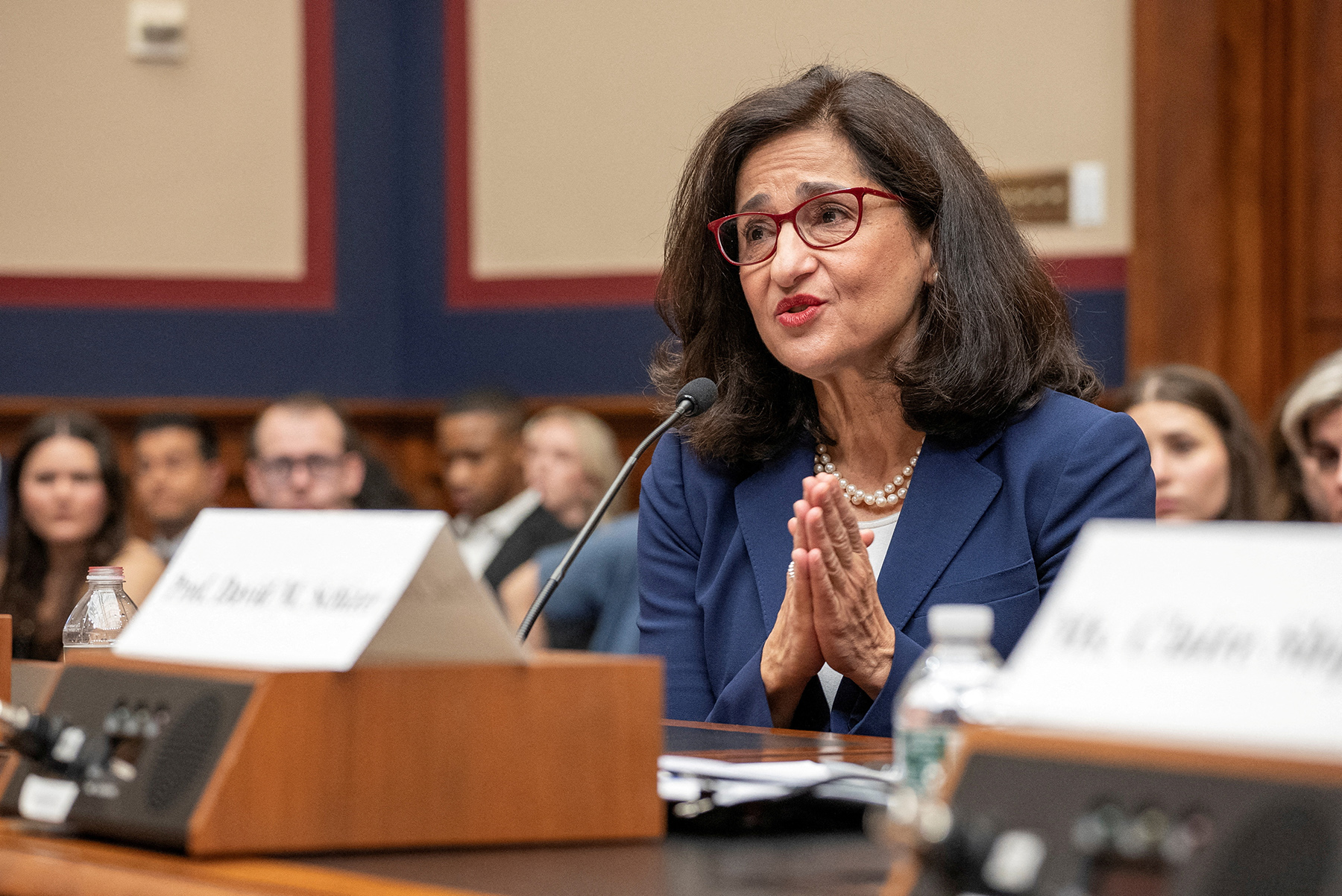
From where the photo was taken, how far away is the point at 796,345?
6.34 ft

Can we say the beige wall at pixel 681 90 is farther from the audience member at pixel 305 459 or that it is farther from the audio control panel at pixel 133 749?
the audio control panel at pixel 133 749

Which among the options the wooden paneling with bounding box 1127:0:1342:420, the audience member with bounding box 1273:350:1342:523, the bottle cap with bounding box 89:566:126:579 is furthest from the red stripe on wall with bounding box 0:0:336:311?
the bottle cap with bounding box 89:566:126:579

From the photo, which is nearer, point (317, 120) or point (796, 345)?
point (796, 345)

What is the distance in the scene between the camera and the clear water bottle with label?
5.58ft

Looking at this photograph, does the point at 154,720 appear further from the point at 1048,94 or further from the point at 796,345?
the point at 1048,94

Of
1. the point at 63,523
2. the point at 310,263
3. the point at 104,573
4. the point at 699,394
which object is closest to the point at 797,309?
the point at 699,394

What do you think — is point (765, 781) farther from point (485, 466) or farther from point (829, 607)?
point (485, 466)

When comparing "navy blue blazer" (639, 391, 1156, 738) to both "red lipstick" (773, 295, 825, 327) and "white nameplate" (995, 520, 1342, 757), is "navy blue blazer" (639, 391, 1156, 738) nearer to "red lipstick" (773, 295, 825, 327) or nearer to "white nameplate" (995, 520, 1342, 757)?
"red lipstick" (773, 295, 825, 327)

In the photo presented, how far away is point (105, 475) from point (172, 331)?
5.84ft

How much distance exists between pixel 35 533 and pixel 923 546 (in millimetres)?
2483

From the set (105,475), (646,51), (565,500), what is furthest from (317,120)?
(105,475)

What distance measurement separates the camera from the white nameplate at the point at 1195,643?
2.17 feet

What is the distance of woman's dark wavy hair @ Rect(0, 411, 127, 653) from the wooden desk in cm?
259

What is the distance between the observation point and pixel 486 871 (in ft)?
2.93
